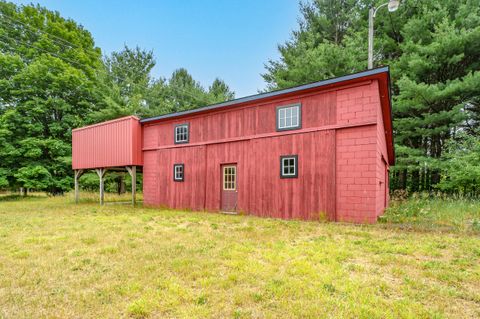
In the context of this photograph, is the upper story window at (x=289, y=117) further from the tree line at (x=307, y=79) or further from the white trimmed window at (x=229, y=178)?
the tree line at (x=307, y=79)

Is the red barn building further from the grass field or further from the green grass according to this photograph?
the grass field

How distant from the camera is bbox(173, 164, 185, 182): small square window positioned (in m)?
11.0

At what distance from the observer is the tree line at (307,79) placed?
472 inches

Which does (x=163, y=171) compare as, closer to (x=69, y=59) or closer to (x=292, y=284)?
(x=292, y=284)

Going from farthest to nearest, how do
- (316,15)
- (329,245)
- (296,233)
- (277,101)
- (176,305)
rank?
(316,15)
(277,101)
(296,233)
(329,245)
(176,305)

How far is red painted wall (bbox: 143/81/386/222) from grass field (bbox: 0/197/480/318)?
164 centimetres

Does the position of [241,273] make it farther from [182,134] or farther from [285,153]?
[182,134]

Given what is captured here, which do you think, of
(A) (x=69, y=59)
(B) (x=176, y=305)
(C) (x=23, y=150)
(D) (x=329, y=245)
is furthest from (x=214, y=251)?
(A) (x=69, y=59)

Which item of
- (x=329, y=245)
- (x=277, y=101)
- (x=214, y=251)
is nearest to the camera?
(x=214, y=251)

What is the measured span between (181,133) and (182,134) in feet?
0.27

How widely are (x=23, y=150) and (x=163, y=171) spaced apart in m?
12.4

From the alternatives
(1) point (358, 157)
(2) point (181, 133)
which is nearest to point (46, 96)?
(2) point (181, 133)

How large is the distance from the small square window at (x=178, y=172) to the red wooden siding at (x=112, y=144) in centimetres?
228

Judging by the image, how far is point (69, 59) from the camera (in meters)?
19.7
